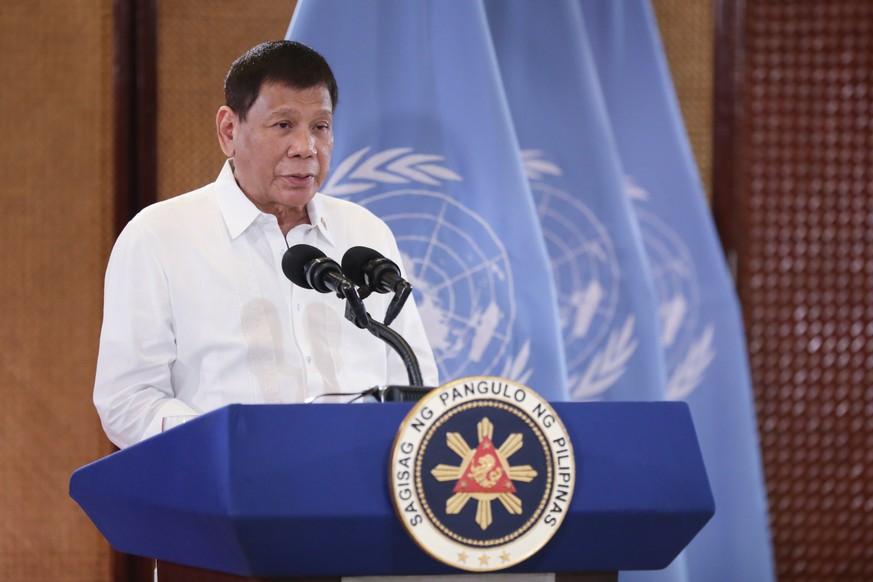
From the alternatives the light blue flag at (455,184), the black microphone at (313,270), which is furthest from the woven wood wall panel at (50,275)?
the black microphone at (313,270)

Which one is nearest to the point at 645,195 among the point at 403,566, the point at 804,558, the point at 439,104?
the point at 439,104

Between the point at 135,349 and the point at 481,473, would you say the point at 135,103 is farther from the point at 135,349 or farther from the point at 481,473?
the point at 481,473

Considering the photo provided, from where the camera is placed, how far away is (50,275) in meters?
3.13

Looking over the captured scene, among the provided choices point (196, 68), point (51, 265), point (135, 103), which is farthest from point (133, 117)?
point (51, 265)

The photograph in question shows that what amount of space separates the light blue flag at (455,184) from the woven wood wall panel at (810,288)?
0.95 m

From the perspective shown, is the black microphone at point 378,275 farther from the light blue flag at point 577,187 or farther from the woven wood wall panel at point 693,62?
the woven wood wall panel at point 693,62

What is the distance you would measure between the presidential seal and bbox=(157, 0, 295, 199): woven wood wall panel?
217 centimetres

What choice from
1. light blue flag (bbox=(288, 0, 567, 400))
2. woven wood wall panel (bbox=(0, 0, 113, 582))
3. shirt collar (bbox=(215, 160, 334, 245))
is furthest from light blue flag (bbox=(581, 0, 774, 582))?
woven wood wall panel (bbox=(0, 0, 113, 582))

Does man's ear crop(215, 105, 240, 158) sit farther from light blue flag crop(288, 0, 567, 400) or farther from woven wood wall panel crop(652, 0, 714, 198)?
woven wood wall panel crop(652, 0, 714, 198)

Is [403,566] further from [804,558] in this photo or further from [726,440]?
[804,558]

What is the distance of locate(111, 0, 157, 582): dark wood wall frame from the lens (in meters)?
3.15

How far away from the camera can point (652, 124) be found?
10.5ft

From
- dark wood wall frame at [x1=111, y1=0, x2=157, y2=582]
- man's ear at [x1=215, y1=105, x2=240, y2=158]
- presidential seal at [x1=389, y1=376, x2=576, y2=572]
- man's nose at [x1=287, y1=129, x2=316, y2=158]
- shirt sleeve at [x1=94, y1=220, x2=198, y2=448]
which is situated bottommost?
presidential seal at [x1=389, y1=376, x2=576, y2=572]

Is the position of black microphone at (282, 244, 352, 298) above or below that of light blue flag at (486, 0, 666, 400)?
below
